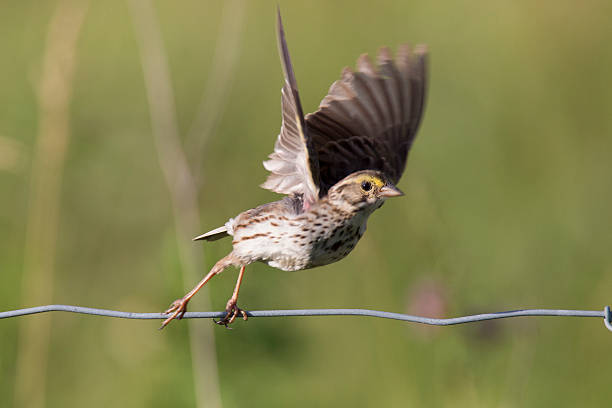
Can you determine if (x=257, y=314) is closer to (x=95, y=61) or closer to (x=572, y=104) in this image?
(x=572, y=104)

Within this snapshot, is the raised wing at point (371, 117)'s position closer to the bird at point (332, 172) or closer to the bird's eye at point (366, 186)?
the bird at point (332, 172)

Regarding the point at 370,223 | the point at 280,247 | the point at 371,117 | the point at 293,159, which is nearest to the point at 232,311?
the point at 280,247

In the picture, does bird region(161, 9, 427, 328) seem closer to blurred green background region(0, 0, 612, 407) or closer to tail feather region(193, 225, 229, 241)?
tail feather region(193, 225, 229, 241)

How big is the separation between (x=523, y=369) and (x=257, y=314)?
1910mm

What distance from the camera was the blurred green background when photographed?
15.1 feet

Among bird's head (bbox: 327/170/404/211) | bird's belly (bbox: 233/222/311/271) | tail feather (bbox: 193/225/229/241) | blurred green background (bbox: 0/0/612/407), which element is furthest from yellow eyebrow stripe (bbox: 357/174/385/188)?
blurred green background (bbox: 0/0/612/407)

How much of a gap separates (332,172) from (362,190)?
321mm

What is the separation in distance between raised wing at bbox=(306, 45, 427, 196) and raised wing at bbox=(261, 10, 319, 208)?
4.9 inches

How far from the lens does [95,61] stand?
7.20 meters

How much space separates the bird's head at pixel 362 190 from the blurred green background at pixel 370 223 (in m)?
0.78

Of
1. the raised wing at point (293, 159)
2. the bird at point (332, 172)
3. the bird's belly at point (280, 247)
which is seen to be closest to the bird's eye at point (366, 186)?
the bird at point (332, 172)

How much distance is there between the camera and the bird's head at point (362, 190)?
3621 millimetres

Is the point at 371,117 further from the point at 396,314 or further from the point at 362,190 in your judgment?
the point at 396,314

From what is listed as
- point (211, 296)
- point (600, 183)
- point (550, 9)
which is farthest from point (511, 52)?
point (211, 296)
